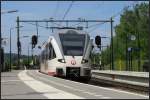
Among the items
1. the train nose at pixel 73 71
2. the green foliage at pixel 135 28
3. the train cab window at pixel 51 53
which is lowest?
the train nose at pixel 73 71

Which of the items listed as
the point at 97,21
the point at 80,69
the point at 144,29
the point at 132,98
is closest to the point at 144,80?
the point at 80,69

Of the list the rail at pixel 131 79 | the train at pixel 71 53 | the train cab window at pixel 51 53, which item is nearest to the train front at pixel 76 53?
the train at pixel 71 53

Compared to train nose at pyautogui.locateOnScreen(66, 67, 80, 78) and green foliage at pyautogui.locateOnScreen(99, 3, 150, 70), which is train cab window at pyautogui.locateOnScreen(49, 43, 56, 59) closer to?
train nose at pyautogui.locateOnScreen(66, 67, 80, 78)

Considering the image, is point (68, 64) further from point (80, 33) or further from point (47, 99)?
point (47, 99)

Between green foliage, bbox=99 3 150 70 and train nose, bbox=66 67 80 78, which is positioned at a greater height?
green foliage, bbox=99 3 150 70

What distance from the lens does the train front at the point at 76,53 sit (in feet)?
113

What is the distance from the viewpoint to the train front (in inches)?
1358

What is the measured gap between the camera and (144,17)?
10544cm

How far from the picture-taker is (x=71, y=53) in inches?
1361

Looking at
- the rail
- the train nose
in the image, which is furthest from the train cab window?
the rail

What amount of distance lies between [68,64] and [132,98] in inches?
687

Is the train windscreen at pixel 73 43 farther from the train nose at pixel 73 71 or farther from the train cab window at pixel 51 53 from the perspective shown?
the train cab window at pixel 51 53

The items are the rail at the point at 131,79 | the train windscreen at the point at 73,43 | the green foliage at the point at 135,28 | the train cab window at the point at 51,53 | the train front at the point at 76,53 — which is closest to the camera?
the rail at the point at 131,79

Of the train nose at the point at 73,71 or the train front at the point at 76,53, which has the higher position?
the train front at the point at 76,53
